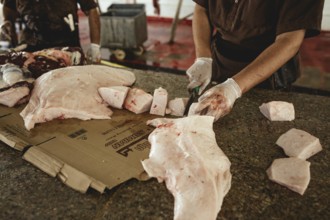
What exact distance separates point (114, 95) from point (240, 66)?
3.27ft

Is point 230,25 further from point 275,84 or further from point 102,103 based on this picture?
point 102,103

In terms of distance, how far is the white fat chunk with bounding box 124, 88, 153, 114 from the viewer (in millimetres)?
1798

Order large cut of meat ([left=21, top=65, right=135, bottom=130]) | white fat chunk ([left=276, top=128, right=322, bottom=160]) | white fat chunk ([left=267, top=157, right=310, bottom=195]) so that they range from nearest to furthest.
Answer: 1. white fat chunk ([left=267, top=157, right=310, bottom=195])
2. white fat chunk ([left=276, top=128, right=322, bottom=160])
3. large cut of meat ([left=21, top=65, right=135, bottom=130])

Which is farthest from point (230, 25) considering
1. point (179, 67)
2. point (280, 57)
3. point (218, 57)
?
point (179, 67)

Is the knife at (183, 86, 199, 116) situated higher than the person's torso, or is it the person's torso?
the person's torso

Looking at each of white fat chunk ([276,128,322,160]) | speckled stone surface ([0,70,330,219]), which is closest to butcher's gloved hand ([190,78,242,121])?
speckled stone surface ([0,70,330,219])

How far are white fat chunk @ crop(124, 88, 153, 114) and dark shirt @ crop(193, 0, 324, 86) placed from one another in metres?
0.84

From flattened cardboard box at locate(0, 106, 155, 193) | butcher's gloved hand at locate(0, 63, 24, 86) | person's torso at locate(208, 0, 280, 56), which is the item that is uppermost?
person's torso at locate(208, 0, 280, 56)

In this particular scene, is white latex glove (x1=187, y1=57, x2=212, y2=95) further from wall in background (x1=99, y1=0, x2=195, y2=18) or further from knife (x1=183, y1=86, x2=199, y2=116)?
wall in background (x1=99, y1=0, x2=195, y2=18)

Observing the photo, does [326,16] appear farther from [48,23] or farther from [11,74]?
[11,74]

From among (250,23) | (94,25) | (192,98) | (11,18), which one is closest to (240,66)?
(250,23)

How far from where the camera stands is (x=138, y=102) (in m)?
1.80

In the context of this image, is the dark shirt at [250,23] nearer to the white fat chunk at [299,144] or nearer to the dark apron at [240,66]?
the dark apron at [240,66]

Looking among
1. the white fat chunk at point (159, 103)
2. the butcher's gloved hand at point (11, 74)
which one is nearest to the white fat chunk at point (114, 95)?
the white fat chunk at point (159, 103)
